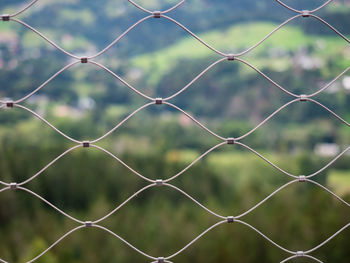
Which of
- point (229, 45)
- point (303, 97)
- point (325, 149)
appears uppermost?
point (303, 97)

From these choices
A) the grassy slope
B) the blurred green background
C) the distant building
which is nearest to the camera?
the blurred green background

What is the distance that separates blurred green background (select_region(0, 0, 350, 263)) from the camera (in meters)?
3.93

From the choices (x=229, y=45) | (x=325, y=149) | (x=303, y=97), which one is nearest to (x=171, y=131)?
(x=229, y=45)

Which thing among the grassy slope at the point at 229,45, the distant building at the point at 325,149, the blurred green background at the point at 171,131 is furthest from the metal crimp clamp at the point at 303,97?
the distant building at the point at 325,149

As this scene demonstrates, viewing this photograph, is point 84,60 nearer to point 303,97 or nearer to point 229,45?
point 303,97

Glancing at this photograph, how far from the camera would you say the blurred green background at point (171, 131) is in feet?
12.9

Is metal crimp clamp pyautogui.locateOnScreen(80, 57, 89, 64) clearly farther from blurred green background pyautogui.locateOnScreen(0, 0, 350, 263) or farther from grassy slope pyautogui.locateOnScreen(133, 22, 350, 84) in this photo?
grassy slope pyautogui.locateOnScreen(133, 22, 350, 84)

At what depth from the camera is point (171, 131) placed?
43.2 feet

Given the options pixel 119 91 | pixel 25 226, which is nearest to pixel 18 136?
pixel 25 226

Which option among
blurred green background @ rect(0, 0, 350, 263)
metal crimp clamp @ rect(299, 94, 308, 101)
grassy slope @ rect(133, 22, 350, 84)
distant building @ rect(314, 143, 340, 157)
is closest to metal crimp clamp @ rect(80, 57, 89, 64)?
metal crimp clamp @ rect(299, 94, 308, 101)

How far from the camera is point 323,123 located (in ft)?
43.5

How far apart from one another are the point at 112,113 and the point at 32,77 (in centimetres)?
376

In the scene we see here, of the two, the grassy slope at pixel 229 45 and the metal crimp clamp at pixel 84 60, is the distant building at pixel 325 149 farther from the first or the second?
the metal crimp clamp at pixel 84 60

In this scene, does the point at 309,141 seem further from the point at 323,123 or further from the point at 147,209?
the point at 147,209
